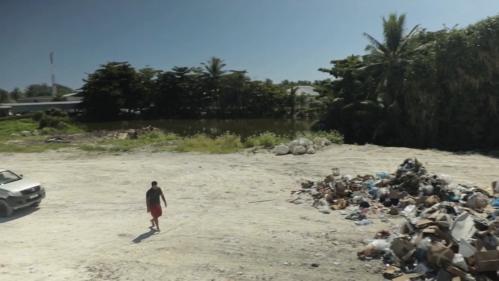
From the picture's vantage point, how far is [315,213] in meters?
13.7

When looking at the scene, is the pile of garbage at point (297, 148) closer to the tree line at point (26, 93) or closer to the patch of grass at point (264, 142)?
the patch of grass at point (264, 142)

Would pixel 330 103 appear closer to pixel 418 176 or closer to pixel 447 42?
pixel 447 42

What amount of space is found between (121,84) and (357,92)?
3765 cm

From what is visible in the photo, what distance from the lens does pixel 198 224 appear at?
1308 centimetres

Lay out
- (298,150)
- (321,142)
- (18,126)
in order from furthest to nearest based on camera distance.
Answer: (18,126), (321,142), (298,150)

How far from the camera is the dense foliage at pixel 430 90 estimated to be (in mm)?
27297

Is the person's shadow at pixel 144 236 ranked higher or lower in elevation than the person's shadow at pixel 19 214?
lower

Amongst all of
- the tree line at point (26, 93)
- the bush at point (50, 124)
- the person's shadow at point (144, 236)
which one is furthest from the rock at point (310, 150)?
the tree line at point (26, 93)

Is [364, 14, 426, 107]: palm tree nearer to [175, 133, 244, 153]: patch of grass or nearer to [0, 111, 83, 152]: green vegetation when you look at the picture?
[175, 133, 244, 153]: patch of grass

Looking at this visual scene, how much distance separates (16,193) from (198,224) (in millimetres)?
6462

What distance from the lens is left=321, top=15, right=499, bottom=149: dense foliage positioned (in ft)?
89.6

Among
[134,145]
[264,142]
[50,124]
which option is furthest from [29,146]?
[50,124]

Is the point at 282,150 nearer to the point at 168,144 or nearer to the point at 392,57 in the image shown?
the point at 168,144

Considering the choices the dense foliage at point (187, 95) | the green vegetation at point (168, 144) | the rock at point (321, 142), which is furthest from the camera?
the dense foliage at point (187, 95)
